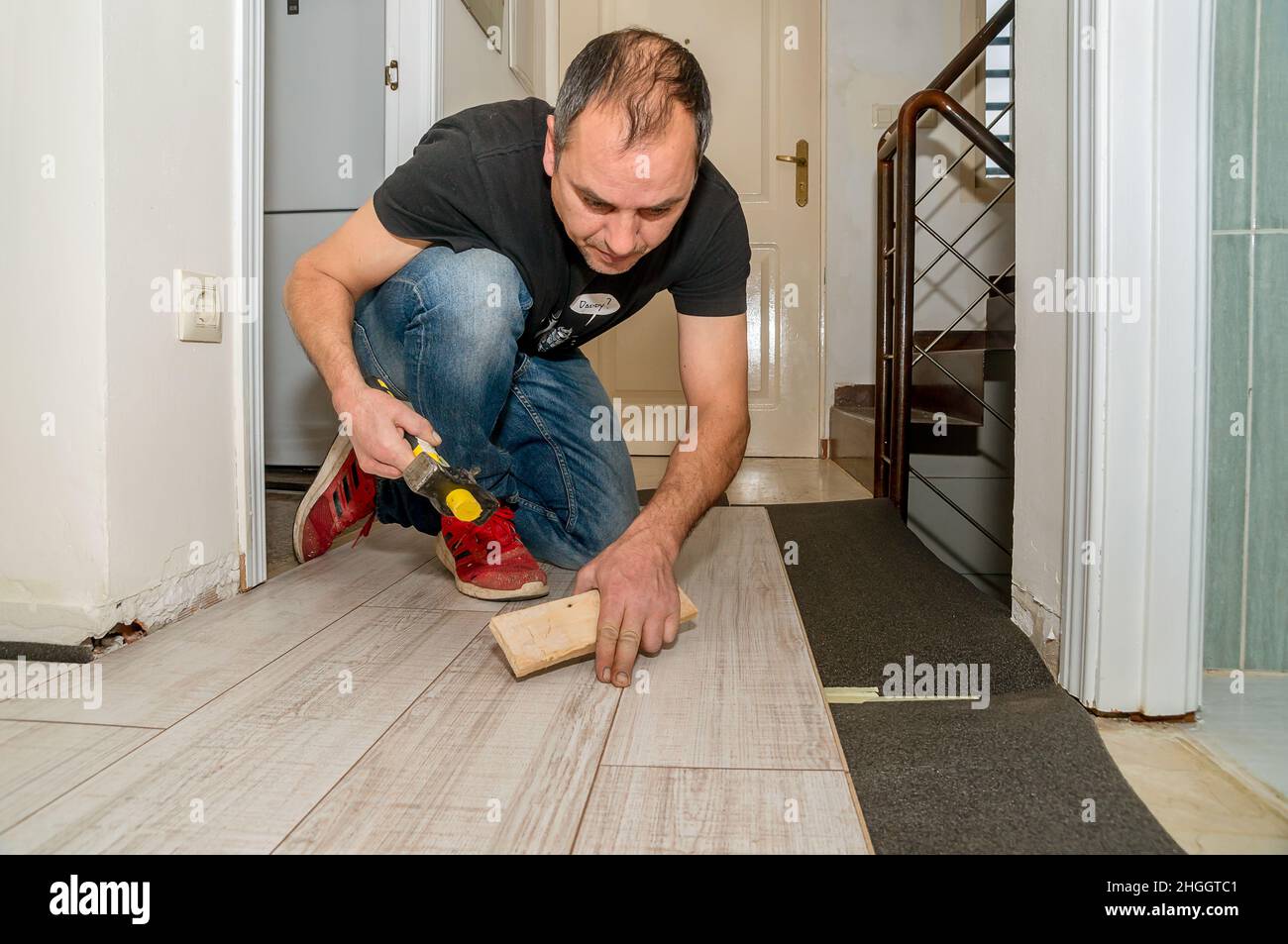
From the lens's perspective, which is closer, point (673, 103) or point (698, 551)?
point (673, 103)

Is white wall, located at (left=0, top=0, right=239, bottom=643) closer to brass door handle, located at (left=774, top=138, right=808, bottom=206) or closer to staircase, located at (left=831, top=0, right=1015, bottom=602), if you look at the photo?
staircase, located at (left=831, top=0, right=1015, bottom=602)

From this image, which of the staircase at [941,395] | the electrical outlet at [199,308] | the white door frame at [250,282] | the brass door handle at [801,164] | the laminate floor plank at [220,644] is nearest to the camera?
the laminate floor plank at [220,644]

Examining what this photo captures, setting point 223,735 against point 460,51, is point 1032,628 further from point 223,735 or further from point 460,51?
point 460,51

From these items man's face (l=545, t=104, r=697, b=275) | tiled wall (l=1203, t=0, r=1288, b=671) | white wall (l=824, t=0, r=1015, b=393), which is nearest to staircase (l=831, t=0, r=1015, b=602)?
white wall (l=824, t=0, r=1015, b=393)

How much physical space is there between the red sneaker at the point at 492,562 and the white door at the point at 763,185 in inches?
96.3

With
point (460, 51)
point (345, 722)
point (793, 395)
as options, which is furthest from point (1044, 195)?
point (793, 395)

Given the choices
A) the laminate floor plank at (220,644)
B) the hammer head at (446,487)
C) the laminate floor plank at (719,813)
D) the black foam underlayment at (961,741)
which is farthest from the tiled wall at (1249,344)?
the laminate floor plank at (220,644)

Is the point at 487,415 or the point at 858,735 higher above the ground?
the point at 487,415

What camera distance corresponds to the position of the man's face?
1039 millimetres

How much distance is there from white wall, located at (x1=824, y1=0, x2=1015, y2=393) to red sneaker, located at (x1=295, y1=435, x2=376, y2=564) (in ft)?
8.65

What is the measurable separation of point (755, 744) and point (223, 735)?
538 mm

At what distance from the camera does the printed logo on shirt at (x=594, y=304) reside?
1412mm

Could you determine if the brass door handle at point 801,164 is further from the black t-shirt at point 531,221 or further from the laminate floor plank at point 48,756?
the laminate floor plank at point 48,756

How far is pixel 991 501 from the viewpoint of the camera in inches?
112
